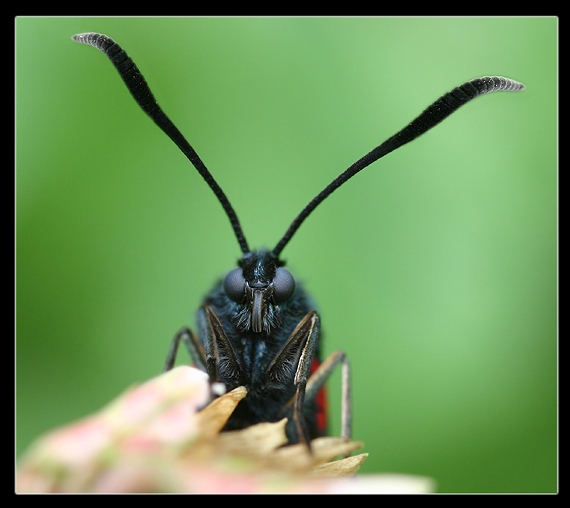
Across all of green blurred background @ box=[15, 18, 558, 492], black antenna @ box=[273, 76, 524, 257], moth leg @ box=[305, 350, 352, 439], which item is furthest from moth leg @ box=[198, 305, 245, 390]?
green blurred background @ box=[15, 18, 558, 492]

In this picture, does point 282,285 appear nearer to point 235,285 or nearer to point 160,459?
point 235,285

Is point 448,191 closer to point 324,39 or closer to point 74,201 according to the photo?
point 324,39

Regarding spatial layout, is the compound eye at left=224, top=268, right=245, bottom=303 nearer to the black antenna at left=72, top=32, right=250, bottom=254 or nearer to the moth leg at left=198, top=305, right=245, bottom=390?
the moth leg at left=198, top=305, right=245, bottom=390

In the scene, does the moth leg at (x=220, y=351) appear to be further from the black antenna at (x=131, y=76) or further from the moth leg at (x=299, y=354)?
the black antenna at (x=131, y=76)

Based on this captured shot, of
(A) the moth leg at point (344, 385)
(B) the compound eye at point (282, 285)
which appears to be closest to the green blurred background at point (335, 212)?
(A) the moth leg at point (344, 385)

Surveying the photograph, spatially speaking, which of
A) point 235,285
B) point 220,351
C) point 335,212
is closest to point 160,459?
point 220,351

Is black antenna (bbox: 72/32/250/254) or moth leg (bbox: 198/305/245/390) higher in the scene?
black antenna (bbox: 72/32/250/254)

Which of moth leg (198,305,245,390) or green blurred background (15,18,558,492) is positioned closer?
moth leg (198,305,245,390)

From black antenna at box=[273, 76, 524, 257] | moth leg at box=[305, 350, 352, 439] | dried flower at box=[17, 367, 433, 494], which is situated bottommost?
dried flower at box=[17, 367, 433, 494]
